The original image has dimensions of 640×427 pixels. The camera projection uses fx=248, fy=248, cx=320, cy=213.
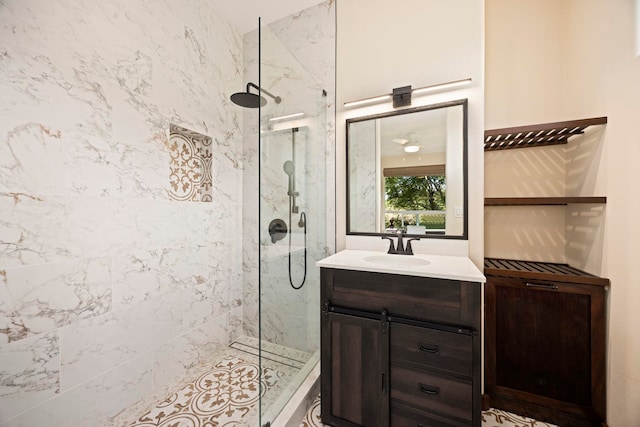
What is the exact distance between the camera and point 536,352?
145 cm

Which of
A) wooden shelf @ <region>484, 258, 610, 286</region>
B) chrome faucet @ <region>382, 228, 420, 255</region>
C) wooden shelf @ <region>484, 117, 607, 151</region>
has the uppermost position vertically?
Result: wooden shelf @ <region>484, 117, 607, 151</region>

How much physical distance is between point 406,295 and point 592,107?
149 centimetres

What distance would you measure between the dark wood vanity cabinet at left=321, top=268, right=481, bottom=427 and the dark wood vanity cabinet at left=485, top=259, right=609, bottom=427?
1.81 feet

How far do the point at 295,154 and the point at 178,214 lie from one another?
1074 millimetres

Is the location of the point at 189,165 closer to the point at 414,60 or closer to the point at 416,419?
the point at 414,60

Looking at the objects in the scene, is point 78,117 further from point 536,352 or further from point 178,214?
point 536,352

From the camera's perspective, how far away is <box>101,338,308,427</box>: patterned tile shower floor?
1.35 meters

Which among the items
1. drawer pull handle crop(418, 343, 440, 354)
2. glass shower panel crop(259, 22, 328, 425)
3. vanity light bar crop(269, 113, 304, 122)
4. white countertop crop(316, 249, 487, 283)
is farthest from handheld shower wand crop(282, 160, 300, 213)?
drawer pull handle crop(418, 343, 440, 354)

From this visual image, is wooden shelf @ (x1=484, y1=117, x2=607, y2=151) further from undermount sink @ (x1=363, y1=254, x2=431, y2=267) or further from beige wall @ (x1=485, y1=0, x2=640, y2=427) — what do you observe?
undermount sink @ (x1=363, y1=254, x2=431, y2=267)

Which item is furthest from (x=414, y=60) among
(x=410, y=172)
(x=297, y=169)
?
(x=297, y=169)

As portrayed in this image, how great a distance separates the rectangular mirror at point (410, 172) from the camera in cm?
160

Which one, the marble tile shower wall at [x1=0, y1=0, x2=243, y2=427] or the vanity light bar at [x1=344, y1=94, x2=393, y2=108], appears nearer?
the marble tile shower wall at [x1=0, y1=0, x2=243, y2=427]

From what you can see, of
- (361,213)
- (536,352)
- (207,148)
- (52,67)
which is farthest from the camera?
(207,148)

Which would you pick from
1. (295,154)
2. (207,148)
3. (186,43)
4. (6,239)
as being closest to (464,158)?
(295,154)
